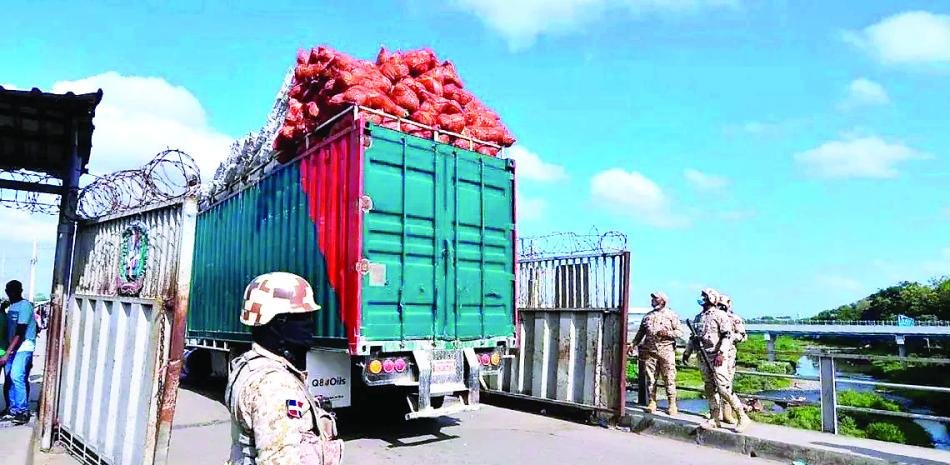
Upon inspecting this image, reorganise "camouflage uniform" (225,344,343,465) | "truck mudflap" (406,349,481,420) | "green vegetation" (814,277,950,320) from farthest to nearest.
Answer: "green vegetation" (814,277,950,320) → "truck mudflap" (406,349,481,420) → "camouflage uniform" (225,344,343,465)

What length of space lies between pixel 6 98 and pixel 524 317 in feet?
22.2

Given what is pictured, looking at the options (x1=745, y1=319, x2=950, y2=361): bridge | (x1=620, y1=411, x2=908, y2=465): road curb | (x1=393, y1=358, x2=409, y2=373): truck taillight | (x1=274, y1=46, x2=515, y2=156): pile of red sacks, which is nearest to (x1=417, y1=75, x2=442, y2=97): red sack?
(x1=274, y1=46, x2=515, y2=156): pile of red sacks

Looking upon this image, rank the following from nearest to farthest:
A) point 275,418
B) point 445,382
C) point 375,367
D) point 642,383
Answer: point 275,418 < point 375,367 < point 445,382 < point 642,383

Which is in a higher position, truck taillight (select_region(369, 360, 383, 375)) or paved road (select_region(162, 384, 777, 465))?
truck taillight (select_region(369, 360, 383, 375))

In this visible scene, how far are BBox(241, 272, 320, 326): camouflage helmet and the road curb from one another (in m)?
5.81

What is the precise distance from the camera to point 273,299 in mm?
2277

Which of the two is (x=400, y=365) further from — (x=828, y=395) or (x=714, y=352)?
(x=828, y=395)

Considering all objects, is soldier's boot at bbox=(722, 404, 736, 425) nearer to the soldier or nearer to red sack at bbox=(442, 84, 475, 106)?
red sack at bbox=(442, 84, 475, 106)

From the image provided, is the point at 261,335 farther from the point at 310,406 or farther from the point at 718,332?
the point at 718,332

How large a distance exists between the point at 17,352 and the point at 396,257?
458cm

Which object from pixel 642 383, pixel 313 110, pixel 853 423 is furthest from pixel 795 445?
pixel 853 423

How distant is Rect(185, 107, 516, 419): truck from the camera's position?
253 inches

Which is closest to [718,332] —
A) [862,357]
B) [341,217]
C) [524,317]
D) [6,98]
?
[862,357]

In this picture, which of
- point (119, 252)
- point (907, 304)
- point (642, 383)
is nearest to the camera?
point (119, 252)
